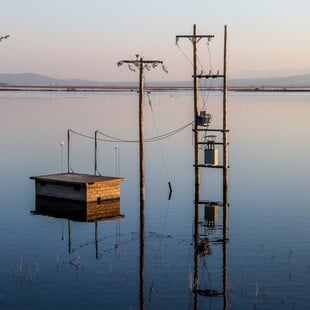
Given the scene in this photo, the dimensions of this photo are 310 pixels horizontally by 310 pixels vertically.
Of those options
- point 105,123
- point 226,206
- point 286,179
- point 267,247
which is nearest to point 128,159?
point 286,179

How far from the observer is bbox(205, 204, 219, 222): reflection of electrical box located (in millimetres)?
38469

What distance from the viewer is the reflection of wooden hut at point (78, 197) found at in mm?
39475

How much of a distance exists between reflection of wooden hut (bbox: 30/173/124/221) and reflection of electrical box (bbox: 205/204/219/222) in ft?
15.2

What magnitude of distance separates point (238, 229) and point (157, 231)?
381cm

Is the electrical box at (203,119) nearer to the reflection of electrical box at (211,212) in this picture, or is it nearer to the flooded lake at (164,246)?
the flooded lake at (164,246)

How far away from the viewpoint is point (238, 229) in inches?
1399

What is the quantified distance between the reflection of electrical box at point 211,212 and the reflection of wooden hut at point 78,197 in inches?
183

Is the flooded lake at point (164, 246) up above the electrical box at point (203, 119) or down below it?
below

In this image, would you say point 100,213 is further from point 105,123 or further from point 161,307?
point 105,123

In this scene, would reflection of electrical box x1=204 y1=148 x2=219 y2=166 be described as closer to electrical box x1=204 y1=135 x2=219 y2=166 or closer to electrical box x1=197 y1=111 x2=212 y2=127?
electrical box x1=204 y1=135 x2=219 y2=166

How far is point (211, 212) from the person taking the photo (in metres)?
40.0

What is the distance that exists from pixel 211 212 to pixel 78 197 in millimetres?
7147

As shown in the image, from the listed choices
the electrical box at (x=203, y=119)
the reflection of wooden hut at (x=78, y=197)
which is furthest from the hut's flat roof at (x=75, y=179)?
the electrical box at (x=203, y=119)

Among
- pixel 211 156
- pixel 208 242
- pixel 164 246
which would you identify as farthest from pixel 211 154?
pixel 164 246
